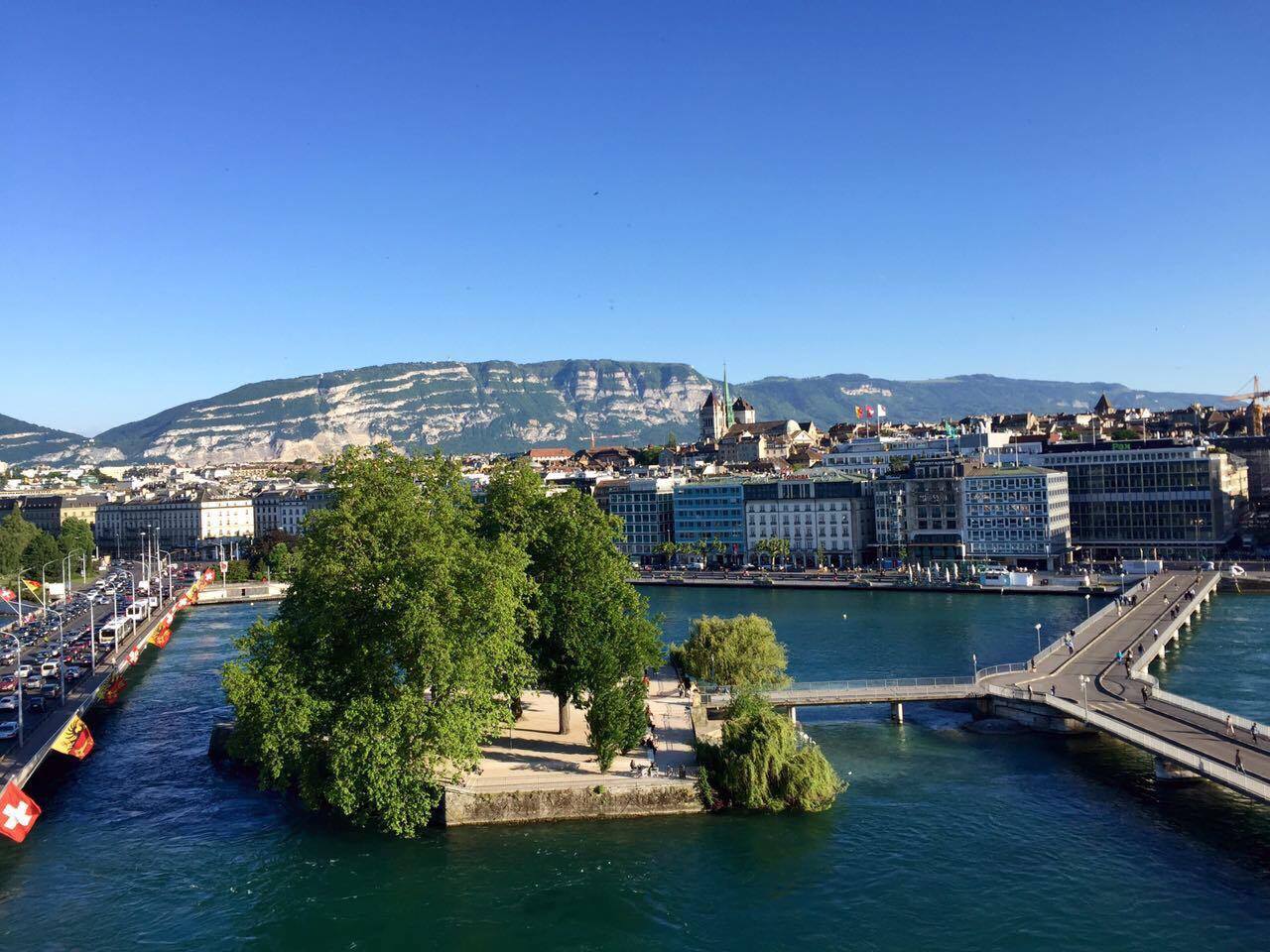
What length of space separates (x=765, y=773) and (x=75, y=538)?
115371mm

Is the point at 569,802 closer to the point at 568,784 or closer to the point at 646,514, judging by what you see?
the point at 568,784

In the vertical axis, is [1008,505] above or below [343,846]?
above

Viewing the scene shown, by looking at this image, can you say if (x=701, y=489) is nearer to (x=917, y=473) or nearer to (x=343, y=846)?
(x=917, y=473)

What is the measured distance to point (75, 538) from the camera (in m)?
127

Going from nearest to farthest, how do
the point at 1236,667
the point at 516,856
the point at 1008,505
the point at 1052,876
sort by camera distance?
the point at 1052,876
the point at 516,856
the point at 1236,667
the point at 1008,505

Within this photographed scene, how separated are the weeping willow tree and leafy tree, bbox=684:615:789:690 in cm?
957

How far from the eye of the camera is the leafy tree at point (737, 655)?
149 feet

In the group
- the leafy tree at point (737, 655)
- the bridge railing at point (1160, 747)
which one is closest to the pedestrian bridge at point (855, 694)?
the leafy tree at point (737, 655)

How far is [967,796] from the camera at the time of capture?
34500 millimetres

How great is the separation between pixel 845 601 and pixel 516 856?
60.4 m

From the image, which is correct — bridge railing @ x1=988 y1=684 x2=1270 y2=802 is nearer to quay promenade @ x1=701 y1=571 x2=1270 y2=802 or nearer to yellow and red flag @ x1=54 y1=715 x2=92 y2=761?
quay promenade @ x1=701 y1=571 x2=1270 y2=802

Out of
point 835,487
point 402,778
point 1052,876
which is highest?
point 835,487

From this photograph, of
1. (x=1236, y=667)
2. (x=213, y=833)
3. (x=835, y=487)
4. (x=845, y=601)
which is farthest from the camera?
(x=835, y=487)

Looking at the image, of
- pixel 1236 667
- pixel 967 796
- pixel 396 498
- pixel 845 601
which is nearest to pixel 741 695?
pixel 967 796
